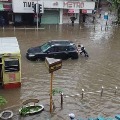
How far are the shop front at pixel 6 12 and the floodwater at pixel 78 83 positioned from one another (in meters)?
5.14

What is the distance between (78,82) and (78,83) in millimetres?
165

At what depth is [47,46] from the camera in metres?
21.8

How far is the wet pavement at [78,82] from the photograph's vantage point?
1488 centimetres

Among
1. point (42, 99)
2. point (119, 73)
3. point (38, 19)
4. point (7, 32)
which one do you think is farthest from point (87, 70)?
point (38, 19)

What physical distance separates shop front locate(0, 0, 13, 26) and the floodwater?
5138 millimetres

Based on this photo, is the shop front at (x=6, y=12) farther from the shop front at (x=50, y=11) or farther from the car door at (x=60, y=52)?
the car door at (x=60, y=52)

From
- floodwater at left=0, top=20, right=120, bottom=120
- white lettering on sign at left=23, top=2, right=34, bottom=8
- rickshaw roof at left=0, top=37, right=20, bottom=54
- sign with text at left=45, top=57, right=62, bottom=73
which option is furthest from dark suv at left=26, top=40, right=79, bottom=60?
white lettering on sign at left=23, top=2, right=34, bottom=8

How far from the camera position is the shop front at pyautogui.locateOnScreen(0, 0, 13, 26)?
33.0 m

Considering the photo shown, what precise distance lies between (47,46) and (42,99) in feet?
22.3

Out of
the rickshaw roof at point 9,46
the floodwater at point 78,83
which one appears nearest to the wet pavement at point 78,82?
the floodwater at point 78,83

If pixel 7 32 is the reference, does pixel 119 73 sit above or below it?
below

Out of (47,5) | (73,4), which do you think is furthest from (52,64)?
(73,4)

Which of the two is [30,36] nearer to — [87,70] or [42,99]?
[87,70]

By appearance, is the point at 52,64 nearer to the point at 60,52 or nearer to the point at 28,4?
the point at 60,52
